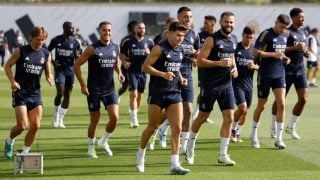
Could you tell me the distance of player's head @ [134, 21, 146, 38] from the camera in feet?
61.9

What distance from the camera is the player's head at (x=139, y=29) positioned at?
1886 centimetres

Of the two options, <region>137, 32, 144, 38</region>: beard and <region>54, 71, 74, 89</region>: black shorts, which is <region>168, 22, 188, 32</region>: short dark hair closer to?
<region>137, 32, 144, 38</region>: beard

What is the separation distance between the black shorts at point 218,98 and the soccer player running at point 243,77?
2165 mm

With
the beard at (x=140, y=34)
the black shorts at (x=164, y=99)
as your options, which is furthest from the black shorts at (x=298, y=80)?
the black shorts at (x=164, y=99)

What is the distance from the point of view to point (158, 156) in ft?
50.1

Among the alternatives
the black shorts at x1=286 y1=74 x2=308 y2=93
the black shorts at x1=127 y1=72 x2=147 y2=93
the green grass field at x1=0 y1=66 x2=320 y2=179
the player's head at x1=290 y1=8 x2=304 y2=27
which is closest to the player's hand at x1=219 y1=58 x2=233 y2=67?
the green grass field at x1=0 y1=66 x2=320 y2=179

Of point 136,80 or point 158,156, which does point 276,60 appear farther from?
point 136,80

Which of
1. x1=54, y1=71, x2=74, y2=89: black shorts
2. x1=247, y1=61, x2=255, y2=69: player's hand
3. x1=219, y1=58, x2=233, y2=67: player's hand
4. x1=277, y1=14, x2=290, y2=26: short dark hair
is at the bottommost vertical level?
x1=54, y1=71, x2=74, y2=89: black shorts

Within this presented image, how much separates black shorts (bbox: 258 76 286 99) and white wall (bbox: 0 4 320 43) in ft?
119

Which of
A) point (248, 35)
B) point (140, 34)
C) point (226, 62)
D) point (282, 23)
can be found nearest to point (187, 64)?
point (226, 62)

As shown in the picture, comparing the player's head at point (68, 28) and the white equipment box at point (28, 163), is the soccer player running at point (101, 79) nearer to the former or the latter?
the white equipment box at point (28, 163)

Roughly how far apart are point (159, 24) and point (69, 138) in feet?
116

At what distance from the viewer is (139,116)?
73.6 feet

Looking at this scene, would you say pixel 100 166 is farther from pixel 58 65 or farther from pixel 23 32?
pixel 23 32
